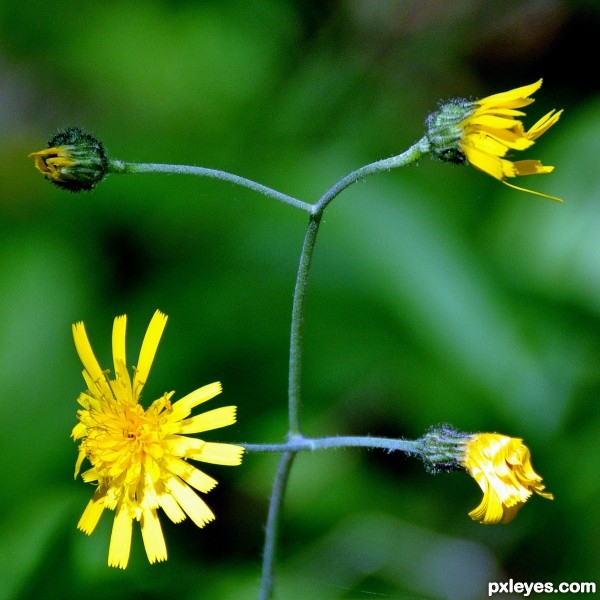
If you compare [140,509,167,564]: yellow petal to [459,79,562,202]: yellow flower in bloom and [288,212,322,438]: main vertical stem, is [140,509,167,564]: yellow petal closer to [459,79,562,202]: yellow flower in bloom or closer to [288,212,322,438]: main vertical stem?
[288,212,322,438]: main vertical stem

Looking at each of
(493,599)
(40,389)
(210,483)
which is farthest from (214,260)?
(493,599)

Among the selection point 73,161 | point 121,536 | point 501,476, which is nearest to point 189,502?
point 121,536

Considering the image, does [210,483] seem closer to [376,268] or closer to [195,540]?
[195,540]

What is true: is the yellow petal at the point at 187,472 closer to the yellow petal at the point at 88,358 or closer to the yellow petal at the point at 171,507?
the yellow petal at the point at 171,507

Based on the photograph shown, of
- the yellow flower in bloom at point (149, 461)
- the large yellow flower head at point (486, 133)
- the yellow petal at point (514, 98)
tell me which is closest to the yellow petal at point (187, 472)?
the yellow flower in bloom at point (149, 461)

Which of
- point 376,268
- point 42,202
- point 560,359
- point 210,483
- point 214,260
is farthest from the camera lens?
point 42,202

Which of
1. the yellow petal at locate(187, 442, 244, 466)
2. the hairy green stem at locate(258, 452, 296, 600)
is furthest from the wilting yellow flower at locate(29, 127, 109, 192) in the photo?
the hairy green stem at locate(258, 452, 296, 600)

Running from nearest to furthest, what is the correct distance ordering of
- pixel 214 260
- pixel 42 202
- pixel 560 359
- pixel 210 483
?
pixel 210 483
pixel 560 359
pixel 214 260
pixel 42 202
